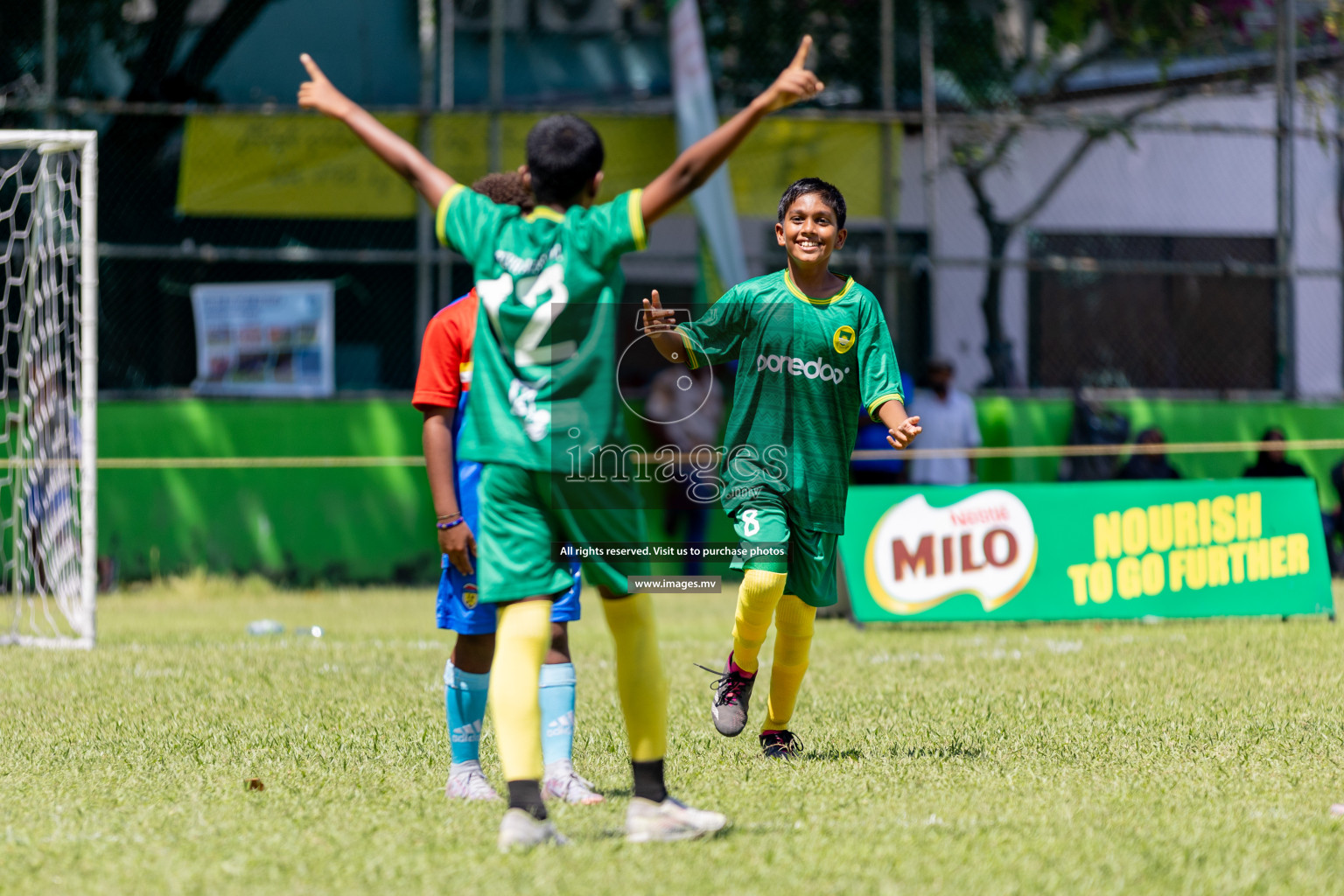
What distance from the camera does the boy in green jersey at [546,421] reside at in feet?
13.6

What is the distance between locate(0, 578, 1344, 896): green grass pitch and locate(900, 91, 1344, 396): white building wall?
25.7 feet

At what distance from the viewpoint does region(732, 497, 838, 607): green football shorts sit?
18.9 feet

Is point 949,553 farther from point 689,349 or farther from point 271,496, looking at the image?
point 271,496

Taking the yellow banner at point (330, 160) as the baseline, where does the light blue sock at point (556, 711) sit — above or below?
below

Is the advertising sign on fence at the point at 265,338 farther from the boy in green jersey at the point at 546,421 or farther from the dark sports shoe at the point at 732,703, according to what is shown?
the boy in green jersey at the point at 546,421

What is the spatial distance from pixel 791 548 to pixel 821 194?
1.27m

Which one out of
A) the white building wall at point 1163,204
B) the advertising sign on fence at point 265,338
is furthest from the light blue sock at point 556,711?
the white building wall at point 1163,204

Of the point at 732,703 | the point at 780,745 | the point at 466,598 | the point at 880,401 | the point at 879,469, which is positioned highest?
the point at 880,401

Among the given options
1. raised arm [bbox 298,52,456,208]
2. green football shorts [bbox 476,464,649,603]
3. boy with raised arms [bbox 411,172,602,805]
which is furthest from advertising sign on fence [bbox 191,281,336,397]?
green football shorts [bbox 476,464,649,603]

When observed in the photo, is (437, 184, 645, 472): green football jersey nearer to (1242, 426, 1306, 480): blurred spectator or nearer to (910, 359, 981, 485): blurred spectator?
(910, 359, 981, 485): blurred spectator

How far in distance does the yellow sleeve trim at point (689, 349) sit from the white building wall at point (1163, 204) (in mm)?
11155

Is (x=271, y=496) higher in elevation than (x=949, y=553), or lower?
higher

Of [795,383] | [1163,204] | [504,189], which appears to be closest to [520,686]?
[504,189]

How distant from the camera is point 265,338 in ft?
48.0
